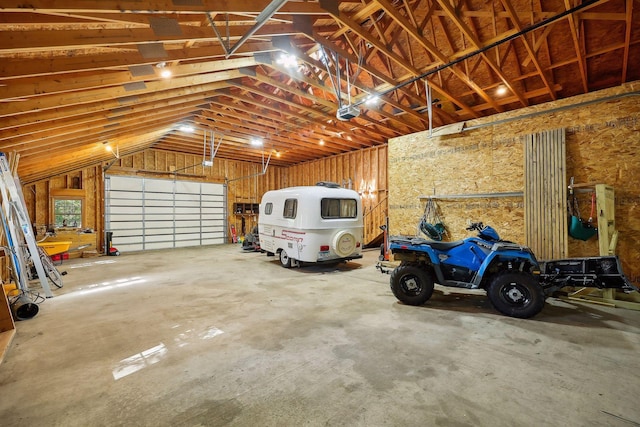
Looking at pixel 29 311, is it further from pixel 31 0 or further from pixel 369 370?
pixel 369 370

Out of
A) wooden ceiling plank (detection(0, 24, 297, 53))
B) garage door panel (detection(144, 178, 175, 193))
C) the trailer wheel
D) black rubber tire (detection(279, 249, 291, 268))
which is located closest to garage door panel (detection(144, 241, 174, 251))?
garage door panel (detection(144, 178, 175, 193))

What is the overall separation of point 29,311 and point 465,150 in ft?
28.9

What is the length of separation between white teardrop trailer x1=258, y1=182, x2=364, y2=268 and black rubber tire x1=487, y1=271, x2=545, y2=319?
143 inches

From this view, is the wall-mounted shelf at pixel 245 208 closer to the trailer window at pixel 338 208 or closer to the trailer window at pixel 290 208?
the trailer window at pixel 290 208

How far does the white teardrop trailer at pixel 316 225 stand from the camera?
668 centimetres

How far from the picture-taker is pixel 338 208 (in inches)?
282

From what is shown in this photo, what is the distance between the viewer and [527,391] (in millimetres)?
2236

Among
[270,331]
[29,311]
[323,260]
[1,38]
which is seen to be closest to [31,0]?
[1,38]

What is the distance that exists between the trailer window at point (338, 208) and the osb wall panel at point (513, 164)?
1183 millimetres

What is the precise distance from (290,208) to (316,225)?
1093mm

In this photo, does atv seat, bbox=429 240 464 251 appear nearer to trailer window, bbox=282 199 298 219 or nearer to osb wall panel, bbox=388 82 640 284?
osb wall panel, bbox=388 82 640 284

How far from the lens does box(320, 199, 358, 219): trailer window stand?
685cm

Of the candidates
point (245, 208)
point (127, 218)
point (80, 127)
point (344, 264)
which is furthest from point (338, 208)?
point (127, 218)

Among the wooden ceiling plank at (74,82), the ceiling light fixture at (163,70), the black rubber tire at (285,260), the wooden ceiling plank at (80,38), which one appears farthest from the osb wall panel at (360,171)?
the wooden ceiling plank at (80,38)
